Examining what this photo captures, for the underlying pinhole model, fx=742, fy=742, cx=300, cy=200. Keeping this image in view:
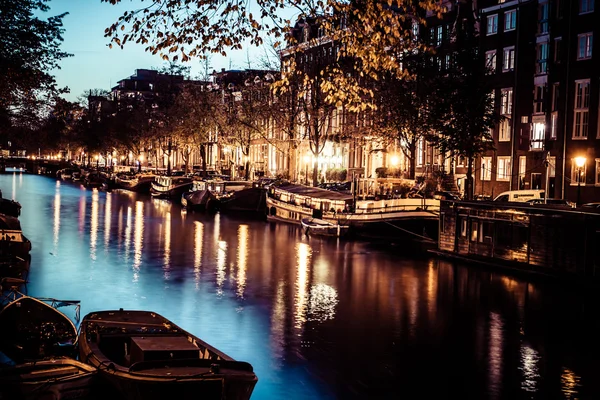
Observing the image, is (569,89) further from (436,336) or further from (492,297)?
(436,336)

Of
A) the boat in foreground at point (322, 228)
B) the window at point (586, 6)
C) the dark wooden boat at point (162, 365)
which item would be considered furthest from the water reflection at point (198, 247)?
the window at point (586, 6)

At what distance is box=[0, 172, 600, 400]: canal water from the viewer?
1784cm

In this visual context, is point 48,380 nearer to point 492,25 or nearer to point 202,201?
point 202,201

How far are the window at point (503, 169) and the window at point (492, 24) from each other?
35.7 ft

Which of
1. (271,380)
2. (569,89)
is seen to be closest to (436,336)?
(271,380)

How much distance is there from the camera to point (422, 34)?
2489 inches

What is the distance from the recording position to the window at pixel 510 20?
197 ft

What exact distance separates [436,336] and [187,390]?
486 inches

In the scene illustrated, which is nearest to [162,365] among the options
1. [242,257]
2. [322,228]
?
[242,257]

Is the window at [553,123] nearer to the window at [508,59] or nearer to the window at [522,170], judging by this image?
the window at [522,170]

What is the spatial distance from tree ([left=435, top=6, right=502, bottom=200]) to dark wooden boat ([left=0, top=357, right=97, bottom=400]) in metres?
37.4

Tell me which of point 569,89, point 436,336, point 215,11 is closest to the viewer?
point 215,11

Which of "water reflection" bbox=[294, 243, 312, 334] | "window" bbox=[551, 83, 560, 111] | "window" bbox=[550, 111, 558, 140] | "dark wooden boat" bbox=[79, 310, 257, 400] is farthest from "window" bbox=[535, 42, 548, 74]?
"dark wooden boat" bbox=[79, 310, 257, 400]

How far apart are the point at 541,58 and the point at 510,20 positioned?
4.99 meters
